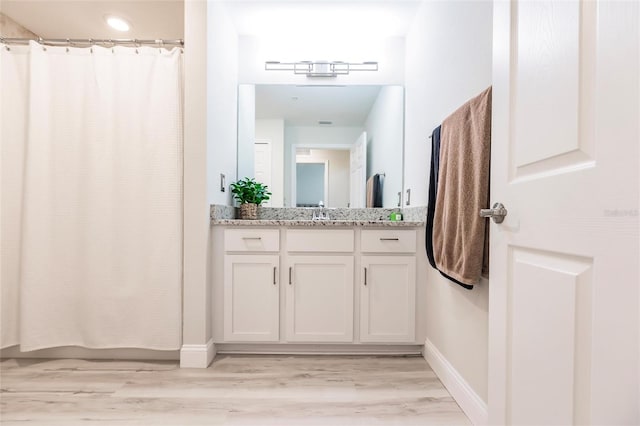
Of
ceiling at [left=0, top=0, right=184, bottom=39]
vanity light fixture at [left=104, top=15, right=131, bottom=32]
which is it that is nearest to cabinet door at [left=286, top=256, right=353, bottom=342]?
ceiling at [left=0, top=0, right=184, bottom=39]

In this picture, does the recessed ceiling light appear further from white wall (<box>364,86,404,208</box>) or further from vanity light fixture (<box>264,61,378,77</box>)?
white wall (<box>364,86,404,208</box>)

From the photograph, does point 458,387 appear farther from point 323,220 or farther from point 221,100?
point 221,100

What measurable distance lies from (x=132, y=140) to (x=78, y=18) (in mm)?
1229

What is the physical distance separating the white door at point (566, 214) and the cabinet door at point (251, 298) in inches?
54.5

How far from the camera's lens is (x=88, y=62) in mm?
1913

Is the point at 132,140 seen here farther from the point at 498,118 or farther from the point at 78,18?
the point at 498,118

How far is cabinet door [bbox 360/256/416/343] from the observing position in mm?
2088

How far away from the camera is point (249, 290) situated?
2.07m

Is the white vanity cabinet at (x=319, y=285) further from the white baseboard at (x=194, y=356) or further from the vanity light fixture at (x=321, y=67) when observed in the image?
the vanity light fixture at (x=321, y=67)

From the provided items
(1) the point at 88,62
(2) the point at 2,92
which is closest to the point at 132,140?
(1) the point at 88,62

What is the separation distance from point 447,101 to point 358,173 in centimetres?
104

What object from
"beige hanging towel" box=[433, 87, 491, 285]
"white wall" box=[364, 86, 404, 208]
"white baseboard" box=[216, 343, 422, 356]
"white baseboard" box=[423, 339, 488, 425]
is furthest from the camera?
"white wall" box=[364, 86, 404, 208]

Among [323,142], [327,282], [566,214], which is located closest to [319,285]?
[327,282]

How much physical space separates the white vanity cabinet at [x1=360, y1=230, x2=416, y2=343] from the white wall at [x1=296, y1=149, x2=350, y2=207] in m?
0.65
